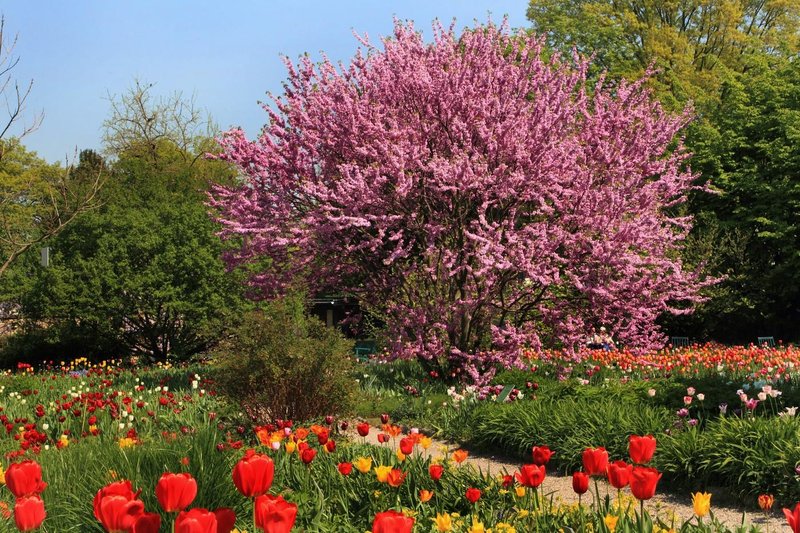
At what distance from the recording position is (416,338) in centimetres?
1161

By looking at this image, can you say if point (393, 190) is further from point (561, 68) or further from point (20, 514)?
point (20, 514)

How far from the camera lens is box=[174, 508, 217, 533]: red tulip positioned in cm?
219

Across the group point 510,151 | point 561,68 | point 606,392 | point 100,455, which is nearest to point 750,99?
point 561,68

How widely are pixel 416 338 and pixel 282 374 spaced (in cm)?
369

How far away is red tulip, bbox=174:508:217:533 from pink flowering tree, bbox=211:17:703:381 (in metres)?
8.10

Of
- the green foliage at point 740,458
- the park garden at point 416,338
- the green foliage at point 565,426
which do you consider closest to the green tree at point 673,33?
the park garden at point 416,338

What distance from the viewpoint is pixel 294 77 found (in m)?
13.0

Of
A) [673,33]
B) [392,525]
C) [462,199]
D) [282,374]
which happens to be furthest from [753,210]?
[392,525]

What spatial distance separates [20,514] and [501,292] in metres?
9.33

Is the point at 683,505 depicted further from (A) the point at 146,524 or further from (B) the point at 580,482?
(A) the point at 146,524

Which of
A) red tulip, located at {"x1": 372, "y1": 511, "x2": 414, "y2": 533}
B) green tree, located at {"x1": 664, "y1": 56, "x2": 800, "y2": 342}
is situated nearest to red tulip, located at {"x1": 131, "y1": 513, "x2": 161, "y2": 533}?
red tulip, located at {"x1": 372, "y1": 511, "x2": 414, "y2": 533}

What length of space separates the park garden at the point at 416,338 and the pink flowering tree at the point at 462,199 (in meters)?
0.06

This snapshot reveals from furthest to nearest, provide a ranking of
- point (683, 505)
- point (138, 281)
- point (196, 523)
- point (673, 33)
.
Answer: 1. point (673, 33)
2. point (138, 281)
3. point (683, 505)
4. point (196, 523)

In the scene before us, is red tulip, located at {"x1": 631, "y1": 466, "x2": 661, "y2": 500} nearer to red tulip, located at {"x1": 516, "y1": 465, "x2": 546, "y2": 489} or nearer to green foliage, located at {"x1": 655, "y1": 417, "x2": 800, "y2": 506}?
red tulip, located at {"x1": 516, "y1": 465, "x2": 546, "y2": 489}
